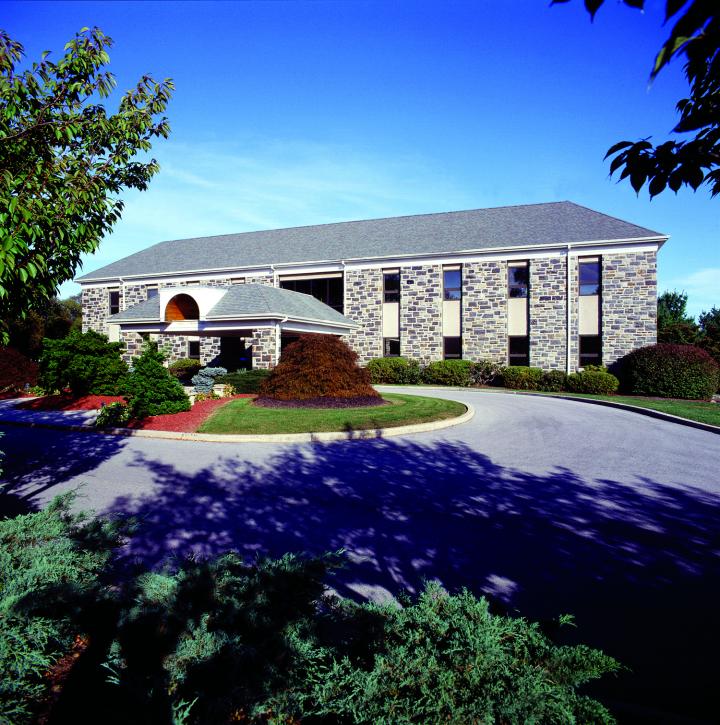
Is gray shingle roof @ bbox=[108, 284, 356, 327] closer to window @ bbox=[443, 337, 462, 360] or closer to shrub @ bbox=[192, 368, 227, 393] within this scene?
shrub @ bbox=[192, 368, 227, 393]

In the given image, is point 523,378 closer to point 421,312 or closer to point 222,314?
point 421,312

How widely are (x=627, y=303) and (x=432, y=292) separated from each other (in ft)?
34.4

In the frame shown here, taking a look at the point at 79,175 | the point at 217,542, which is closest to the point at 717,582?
the point at 217,542

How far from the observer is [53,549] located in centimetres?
343

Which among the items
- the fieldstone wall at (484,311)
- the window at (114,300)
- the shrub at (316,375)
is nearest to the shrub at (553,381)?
the fieldstone wall at (484,311)

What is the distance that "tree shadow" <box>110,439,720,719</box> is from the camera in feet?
10.9

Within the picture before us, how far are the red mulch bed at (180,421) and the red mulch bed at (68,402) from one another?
3641 millimetres

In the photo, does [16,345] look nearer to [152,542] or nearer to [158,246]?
A: [158,246]

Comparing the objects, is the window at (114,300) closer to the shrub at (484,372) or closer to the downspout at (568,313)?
the shrub at (484,372)

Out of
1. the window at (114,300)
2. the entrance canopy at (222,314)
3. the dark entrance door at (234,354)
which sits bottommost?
the dark entrance door at (234,354)

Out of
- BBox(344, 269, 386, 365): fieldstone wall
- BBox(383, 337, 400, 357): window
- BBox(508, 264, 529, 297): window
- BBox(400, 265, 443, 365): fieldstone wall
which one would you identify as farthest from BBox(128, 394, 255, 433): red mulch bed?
BBox(508, 264, 529, 297): window

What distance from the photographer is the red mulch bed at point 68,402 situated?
53.9 feet

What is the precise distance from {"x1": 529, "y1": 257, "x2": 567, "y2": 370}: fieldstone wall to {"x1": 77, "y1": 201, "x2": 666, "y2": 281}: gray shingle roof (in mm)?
1485

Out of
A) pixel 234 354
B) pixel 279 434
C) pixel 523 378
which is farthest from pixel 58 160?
pixel 523 378
